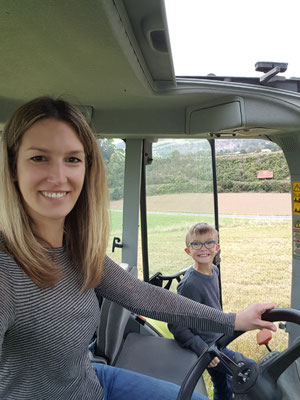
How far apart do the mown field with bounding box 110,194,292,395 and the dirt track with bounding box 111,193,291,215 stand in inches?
2.4

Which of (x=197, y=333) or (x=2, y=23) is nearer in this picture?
(x=2, y=23)

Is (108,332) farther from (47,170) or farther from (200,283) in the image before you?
(47,170)

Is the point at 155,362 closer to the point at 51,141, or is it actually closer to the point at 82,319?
the point at 82,319

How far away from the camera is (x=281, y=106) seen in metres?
1.88

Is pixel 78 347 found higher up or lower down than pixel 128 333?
higher up

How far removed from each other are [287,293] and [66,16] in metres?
6.49

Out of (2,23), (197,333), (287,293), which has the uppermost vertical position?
(2,23)

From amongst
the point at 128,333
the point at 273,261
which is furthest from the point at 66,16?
the point at 273,261

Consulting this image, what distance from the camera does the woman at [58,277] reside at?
96cm

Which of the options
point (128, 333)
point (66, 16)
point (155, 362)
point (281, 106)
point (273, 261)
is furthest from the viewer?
point (273, 261)

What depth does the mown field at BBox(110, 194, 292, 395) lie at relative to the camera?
3.08 metres

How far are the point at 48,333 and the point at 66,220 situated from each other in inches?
18.6

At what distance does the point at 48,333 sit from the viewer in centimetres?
97

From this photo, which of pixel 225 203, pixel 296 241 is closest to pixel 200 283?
pixel 296 241
